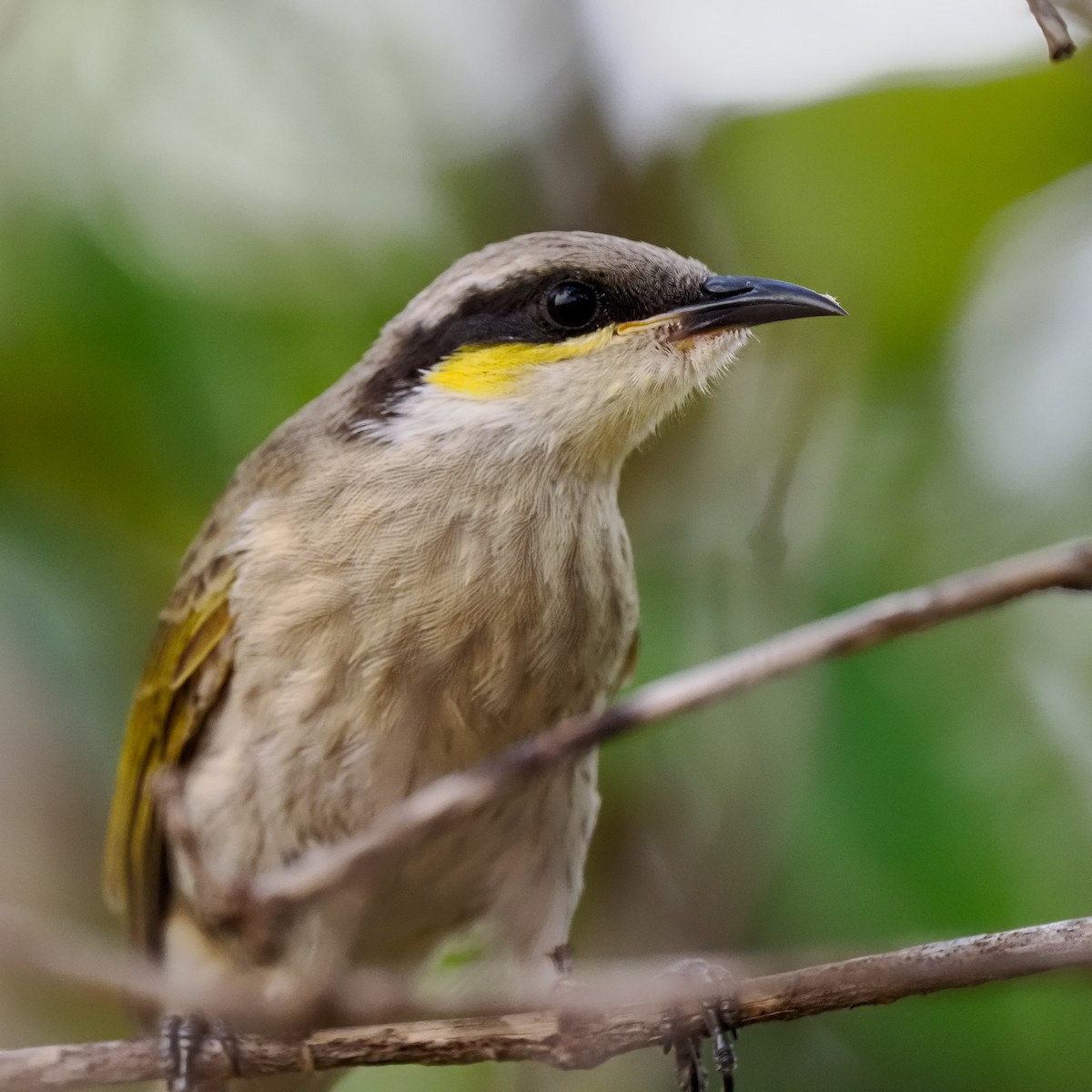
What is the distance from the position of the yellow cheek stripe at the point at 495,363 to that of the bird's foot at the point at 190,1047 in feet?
3.01

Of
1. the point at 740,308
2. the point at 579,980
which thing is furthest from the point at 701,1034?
the point at 740,308

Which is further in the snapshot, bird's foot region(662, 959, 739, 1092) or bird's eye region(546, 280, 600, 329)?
bird's eye region(546, 280, 600, 329)

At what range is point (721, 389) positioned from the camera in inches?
78.1

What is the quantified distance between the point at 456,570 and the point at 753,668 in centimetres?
107

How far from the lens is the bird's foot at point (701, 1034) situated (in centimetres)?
168

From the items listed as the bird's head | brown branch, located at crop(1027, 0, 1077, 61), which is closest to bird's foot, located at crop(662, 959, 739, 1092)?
the bird's head

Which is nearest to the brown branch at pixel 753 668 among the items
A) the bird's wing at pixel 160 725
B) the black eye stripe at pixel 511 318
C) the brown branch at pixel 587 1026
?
the brown branch at pixel 587 1026

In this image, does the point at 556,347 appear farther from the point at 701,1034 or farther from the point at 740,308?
the point at 701,1034

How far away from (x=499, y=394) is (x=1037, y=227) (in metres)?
0.85

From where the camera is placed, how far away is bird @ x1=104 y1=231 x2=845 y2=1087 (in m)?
1.92

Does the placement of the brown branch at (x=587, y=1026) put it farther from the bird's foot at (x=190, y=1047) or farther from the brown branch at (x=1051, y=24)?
the brown branch at (x=1051, y=24)

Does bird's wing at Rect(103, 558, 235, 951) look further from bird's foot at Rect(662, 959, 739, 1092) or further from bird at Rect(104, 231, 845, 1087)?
bird's foot at Rect(662, 959, 739, 1092)

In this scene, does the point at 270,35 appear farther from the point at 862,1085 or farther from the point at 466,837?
the point at 862,1085

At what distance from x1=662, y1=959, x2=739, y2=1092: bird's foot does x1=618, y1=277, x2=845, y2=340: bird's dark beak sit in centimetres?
80
